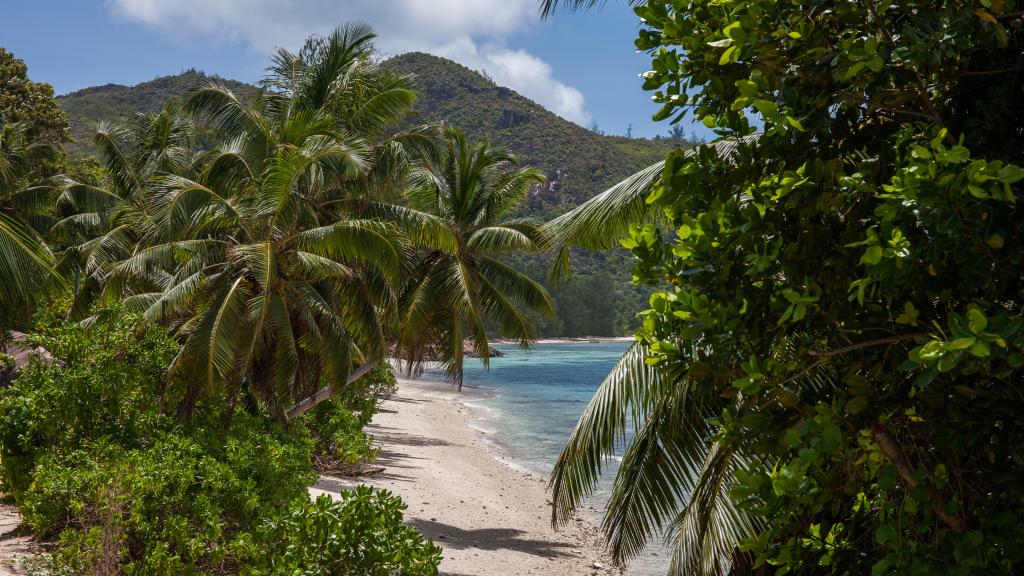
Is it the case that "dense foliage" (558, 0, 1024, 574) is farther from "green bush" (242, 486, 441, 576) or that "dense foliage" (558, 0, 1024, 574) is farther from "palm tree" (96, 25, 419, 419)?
"palm tree" (96, 25, 419, 419)

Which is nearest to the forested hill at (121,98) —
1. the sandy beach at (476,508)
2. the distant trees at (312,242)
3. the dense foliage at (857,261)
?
the sandy beach at (476,508)

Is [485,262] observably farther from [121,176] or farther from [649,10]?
[649,10]

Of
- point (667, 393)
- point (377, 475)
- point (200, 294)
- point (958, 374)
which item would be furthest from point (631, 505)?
point (377, 475)

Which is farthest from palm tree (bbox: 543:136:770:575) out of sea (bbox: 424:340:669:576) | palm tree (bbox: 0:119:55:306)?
palm tree (bbox: 0:119:55:306)

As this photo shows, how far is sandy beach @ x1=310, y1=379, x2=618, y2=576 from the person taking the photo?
12062 millimetres

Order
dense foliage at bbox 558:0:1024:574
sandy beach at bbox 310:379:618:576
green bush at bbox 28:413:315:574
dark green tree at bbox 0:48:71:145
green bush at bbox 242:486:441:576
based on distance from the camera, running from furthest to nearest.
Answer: dark green tree at bbox 0:48:71:145 → sandy beach at bbox 310:379:618:576 → green bush at bbox 28:413:315:574 → green bush at bbox 242:486:441:576 → dense foliage at bbox 558:0:1024:574

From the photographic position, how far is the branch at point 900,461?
7.87ft

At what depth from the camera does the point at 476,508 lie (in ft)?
50.8

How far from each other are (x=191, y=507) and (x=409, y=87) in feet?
36.3

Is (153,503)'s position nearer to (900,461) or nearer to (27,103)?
(900,461)

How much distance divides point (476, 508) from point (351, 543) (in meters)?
10.5

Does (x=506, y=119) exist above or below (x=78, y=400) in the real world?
above

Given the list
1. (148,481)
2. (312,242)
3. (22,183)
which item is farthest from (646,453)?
(22,183)

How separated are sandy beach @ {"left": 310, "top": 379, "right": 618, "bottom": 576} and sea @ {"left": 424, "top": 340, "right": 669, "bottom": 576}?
1091 millimetres
